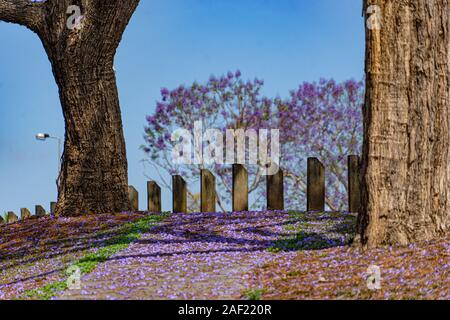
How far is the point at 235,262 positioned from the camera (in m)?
8.08

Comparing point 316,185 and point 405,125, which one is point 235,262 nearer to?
point 405,125

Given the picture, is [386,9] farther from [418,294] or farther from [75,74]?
[75,74]

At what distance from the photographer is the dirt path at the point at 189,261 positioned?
22.6 feet

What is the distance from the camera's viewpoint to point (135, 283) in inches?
284

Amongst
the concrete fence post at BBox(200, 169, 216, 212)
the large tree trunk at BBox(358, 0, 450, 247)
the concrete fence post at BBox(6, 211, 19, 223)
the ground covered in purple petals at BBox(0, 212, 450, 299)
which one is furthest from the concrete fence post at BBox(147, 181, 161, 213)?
the concrete fence post at BBox(6, 211, 19, 223)

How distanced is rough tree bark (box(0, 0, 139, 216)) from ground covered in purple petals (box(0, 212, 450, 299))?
1314mm

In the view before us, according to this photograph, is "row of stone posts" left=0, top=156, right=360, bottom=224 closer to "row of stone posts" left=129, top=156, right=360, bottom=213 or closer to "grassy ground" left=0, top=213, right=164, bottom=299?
"row of stone posts" left=129, top=156, right=360, bottom=213

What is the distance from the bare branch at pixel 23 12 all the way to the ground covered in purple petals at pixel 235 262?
4930 mm

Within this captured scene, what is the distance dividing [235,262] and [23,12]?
29.1 ft

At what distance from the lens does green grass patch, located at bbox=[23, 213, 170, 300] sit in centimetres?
743

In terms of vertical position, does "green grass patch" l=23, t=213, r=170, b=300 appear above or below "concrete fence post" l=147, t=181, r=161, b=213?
below

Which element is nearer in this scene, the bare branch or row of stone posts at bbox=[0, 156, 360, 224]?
row of stone posts at bbox=[0, 156, 360, 224]
